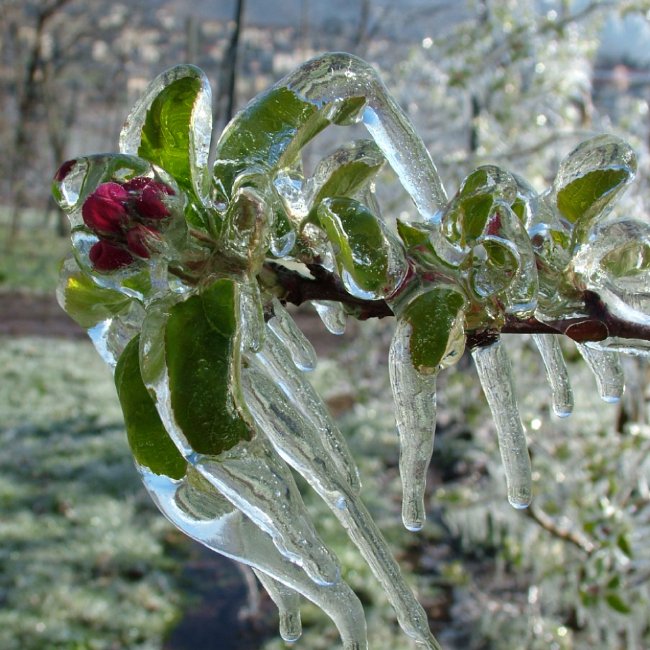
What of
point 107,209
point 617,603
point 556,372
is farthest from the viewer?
point 617,603

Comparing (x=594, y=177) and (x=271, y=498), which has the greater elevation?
(x=594, y=177)

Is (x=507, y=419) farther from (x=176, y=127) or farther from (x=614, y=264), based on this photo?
(x=176, y=127)

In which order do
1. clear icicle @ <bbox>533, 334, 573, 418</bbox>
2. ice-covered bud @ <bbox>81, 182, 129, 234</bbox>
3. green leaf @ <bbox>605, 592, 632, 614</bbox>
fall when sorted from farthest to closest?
1. green leaf @ <bbox>605, 592, 632, 614</bbox>
2. clear icicle @ <bbox>533, 334, 573, 418</bbox>
3. ice-covered bud @ <bbox>81, 182, 129, 234</bbox>

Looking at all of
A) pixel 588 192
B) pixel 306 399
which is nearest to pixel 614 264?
pixel 588 192

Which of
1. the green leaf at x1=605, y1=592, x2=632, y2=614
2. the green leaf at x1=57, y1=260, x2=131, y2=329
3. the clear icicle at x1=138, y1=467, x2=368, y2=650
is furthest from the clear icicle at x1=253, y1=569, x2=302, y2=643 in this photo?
the green leaf at x1=605, y1=592, x2=632, y2=614

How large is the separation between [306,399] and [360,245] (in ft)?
0.27

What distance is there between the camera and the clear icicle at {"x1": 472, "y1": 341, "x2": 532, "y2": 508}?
0.36 meters

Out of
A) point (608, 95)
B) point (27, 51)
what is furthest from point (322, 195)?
point (27, 51)

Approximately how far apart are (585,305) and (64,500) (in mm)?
3444

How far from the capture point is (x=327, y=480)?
34 cm

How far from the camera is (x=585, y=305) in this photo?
343 mm

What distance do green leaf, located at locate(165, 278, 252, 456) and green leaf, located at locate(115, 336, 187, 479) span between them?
36 mm

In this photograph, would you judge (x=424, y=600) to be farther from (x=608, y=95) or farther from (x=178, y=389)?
(x=608, y=95)

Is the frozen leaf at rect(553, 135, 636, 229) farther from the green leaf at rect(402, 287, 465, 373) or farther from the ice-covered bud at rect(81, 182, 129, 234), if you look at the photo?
the ice-covered bud at rect(81, 182, 129, 234)
